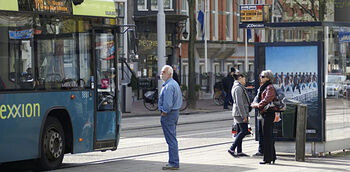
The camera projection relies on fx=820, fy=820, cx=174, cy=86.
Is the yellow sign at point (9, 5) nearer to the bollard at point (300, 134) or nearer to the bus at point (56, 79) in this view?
the bus at point (56, 79)

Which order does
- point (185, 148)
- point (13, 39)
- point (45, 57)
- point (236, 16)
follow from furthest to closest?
1. point (236, 16)
2. point (185, 148)
3. point (45, 57)
4. point (13, 39)

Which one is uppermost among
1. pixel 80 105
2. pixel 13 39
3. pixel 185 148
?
pixel 13 39

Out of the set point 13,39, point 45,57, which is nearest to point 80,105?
point 45,57

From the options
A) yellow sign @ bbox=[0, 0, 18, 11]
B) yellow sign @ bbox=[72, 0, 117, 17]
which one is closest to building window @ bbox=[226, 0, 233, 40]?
yellow sign @ bbox=[72, 0, 117, 17]

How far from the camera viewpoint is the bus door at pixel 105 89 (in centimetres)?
1380

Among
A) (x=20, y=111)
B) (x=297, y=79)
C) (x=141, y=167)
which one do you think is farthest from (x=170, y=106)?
(x=297, y=79)

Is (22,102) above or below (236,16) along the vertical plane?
below

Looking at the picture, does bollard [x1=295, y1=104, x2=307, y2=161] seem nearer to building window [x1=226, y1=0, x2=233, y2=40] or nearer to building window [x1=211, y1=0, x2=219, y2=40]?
building window [x1=211, y1=0, x2=219, y2=40]

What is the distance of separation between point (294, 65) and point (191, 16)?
20.6 m

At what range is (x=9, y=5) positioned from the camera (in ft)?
38.3

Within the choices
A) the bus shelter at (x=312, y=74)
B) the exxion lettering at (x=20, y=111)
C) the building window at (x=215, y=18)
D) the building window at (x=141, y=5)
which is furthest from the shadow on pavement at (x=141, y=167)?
the building window at (x=215, y=18)

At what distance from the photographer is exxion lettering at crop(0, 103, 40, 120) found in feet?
37.6

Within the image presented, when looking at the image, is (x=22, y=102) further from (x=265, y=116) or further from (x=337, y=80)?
(x=337, y=80)

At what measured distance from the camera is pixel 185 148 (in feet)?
55.2
